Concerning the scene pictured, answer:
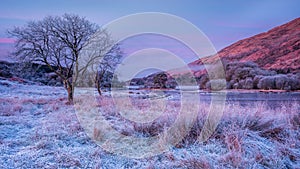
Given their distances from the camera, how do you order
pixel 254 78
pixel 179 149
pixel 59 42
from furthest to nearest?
pixel 254 78, pixel 59 42, pixel 179 149

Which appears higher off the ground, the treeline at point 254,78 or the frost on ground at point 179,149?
the treeline at point 254,78

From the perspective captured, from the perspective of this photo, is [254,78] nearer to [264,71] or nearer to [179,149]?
[264,71]

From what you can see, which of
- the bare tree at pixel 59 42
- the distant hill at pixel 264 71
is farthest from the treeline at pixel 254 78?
the bare tree at pixel 59 42

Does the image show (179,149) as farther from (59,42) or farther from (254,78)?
(254,78)

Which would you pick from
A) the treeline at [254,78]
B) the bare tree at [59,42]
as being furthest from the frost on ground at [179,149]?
the treeline at [254,78]

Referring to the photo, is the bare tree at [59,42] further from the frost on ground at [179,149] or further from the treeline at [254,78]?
the treeline at [254,78]

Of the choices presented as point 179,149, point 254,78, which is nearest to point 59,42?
point 179,149

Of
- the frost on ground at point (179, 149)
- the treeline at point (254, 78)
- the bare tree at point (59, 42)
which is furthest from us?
the treeline at point (254, 78)

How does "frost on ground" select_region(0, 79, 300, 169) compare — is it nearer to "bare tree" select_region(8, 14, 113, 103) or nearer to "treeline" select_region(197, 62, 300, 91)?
"bare tree" select_region(8, 14, 113, 103)

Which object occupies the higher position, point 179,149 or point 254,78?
point 254,78

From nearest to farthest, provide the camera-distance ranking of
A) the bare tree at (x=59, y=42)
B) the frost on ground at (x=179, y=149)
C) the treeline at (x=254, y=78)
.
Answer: the frost on ground at (x=179, y=149) → the bare tree at (x=59, y=42) → the treeline at (x=254, y=78)

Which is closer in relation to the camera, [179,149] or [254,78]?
[179,149]

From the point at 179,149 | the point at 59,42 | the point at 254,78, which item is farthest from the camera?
the point at 254,78

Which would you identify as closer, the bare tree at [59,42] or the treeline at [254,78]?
the bare tree at [59,42]
